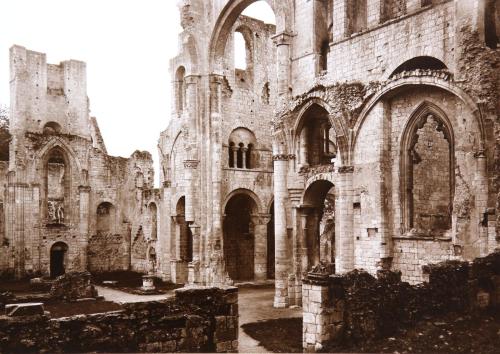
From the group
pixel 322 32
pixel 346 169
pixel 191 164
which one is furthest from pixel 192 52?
pixel 346 169

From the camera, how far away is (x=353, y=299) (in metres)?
10.3

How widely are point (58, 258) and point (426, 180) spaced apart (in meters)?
20.5

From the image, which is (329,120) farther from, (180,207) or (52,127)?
(52,127)

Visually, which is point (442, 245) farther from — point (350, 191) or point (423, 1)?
point (423, 1)

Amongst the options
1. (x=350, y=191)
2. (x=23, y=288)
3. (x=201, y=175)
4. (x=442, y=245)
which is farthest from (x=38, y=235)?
(x=442, y=245)

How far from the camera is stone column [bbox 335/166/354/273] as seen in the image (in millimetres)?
15828

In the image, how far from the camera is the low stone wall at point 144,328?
702 centimetres

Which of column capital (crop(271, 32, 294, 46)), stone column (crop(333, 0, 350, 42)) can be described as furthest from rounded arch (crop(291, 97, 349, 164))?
column capital (crop(271, 32, 294, 46))

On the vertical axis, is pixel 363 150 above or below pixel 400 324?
above

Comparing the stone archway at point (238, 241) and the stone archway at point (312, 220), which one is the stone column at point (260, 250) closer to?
the stone archway at point (238, 241)

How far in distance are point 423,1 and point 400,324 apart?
955 cm

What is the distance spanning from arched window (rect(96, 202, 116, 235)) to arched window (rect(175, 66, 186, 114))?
7.52m

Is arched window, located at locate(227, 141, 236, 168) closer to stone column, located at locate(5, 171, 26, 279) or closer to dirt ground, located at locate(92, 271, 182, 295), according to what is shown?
dirt ground, located at locate(92, 271, 182, 295)

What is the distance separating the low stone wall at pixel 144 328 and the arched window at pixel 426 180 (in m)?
7.76
